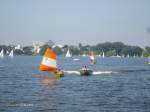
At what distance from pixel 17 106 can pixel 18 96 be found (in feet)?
32.5

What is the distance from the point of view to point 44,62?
95875mm

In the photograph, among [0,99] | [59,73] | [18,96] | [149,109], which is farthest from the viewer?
[59,73]

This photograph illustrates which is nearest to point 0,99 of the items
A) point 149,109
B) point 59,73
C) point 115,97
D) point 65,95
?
point 65,95

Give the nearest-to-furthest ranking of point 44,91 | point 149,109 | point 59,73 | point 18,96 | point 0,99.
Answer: point 149,109 → point 0,99 → point 18,96 → point 44,91 → point 59,73

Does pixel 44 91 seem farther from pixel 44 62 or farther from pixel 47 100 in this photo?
pixel 44 62

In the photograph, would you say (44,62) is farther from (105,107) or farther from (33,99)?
(105,107)

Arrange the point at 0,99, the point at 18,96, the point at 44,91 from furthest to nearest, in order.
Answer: the point at 44,91, the point at 18,96, the point at 0,99

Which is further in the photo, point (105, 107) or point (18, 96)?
point (18, 96)

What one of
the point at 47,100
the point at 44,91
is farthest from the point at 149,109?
the point at 44,91

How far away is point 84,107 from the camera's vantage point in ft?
153

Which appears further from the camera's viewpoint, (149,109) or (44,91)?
(44,91)

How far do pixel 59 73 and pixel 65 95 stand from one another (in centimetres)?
3424

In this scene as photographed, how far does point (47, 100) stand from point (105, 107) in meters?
Result: 8.49

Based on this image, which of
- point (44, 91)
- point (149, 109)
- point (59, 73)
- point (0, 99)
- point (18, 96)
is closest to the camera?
point (149, 109)
